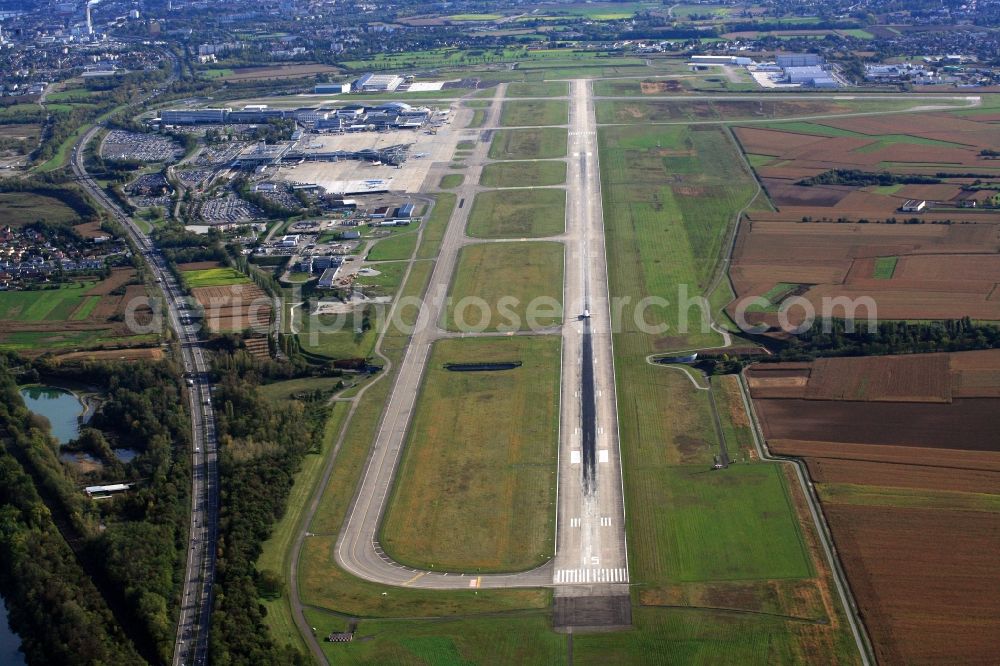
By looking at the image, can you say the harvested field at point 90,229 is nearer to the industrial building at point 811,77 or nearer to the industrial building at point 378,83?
the industrial building at point 378,83

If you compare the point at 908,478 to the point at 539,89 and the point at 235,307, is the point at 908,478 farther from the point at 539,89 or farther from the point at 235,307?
the point at 539,89

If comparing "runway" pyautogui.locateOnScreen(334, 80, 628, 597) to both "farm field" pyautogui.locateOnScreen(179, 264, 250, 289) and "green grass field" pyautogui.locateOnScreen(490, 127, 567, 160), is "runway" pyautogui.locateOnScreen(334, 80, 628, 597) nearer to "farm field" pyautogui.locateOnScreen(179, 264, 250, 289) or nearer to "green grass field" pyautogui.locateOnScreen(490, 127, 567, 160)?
"farm field" pyautogui.locateOnScreen(179, 264, 250, 289)

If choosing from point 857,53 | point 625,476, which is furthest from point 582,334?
point 857,53

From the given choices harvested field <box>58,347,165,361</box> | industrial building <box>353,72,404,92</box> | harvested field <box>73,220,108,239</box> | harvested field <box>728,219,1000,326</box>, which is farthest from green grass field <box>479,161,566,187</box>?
industrial building <box>353,72,404,92</box>

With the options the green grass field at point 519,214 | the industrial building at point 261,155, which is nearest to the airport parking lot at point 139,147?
the industrial building at point 261,155

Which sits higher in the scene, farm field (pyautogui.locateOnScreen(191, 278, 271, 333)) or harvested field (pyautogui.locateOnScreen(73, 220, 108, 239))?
farm field (pyautogui.locateOnScreen(191, 278, 271, 333))

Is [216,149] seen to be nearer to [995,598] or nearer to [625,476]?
[625,476]
